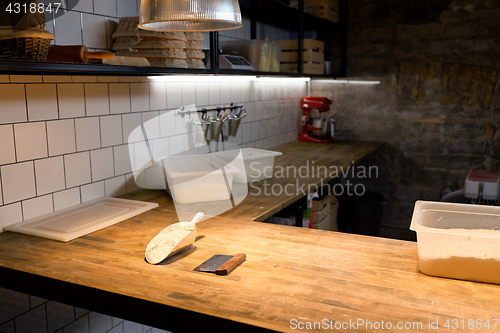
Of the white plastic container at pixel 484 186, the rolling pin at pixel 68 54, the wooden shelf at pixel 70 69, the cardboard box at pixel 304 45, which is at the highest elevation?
the cardboard box at pixel 304 45

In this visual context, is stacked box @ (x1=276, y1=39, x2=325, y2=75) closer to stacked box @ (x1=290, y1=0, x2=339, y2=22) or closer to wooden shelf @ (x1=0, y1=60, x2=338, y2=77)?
stacked box @ (x1=290, y1=0, x2=339, y2=22)

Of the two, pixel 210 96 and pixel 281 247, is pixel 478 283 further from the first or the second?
pixel 210 96

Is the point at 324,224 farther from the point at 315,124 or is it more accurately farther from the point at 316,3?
the point at 316,3

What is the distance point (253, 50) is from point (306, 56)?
1005mm

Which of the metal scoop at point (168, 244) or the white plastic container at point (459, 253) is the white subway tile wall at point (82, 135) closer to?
the metal scoop at point (168, 244)

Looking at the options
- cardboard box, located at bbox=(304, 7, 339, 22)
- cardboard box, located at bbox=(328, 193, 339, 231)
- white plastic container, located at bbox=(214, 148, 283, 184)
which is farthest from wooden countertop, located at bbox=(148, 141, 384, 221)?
cardboard box, located at bbox=(304, 7, 339, 22)

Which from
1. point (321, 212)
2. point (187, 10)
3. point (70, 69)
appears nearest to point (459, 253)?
point (187, 10)

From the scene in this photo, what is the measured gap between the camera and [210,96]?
109 inches

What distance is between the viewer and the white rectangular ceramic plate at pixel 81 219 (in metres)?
1.53

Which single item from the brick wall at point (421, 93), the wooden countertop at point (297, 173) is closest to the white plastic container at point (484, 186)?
the brick wall at point (421, 93)

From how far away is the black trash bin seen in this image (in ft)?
11.9

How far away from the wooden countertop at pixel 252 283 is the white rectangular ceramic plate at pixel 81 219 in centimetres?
3

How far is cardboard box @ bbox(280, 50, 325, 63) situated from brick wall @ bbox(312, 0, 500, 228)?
1.97ft

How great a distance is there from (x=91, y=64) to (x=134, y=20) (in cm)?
59
